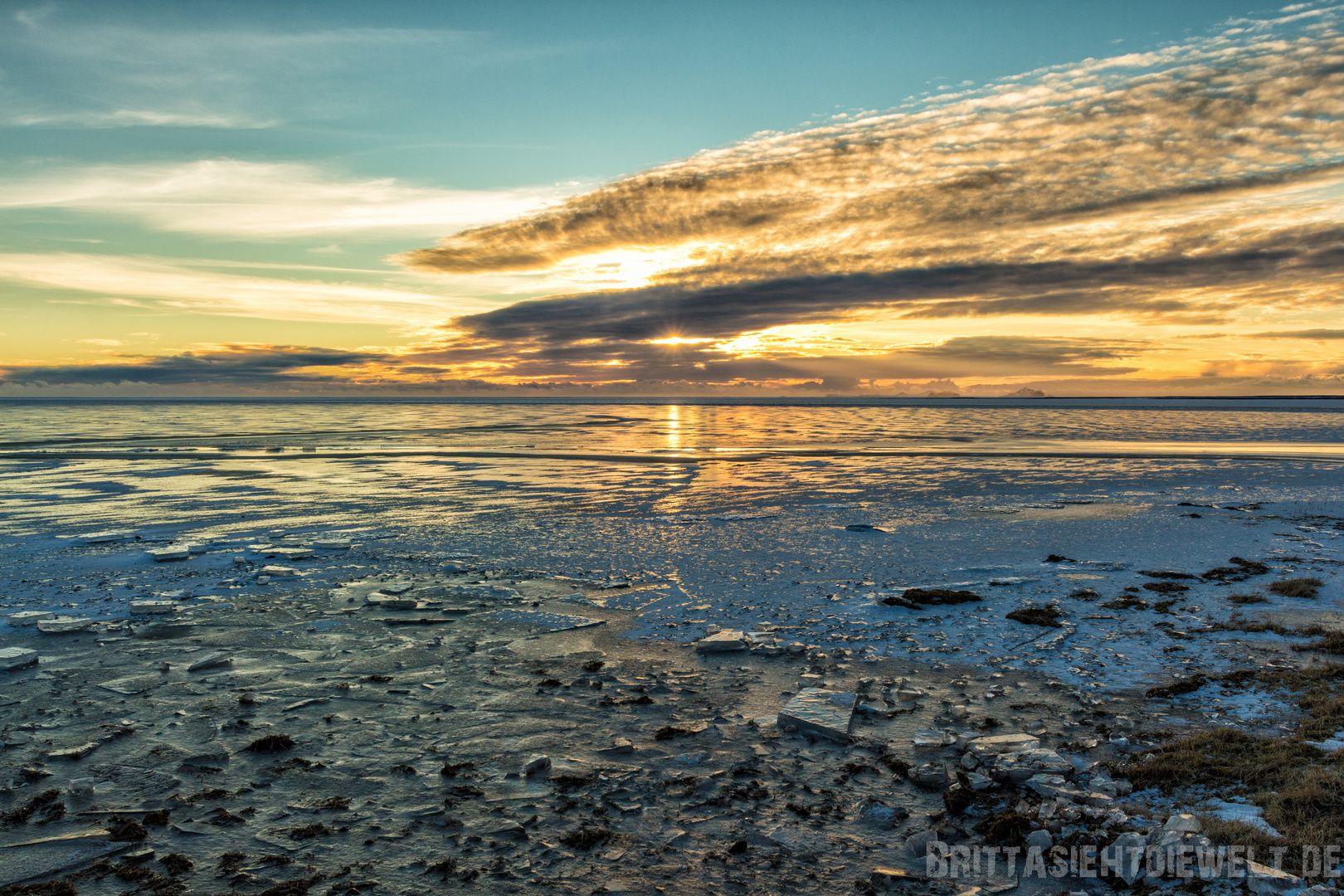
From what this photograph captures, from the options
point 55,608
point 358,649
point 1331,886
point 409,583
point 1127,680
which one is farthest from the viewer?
point 409,583

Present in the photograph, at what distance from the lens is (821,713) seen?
5.23 metres

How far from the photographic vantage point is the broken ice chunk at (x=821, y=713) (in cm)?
500

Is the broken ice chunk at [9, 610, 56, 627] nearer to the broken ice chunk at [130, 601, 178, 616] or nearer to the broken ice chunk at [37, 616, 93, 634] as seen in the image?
the broken ice chunk at [37, 616, 93, 634]

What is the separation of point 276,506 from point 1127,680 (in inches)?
603

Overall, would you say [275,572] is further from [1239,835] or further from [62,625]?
[1239,835]

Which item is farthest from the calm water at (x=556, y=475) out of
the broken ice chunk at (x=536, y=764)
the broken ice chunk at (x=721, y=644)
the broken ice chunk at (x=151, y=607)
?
the broken ice chunk at (x=536, y=764)

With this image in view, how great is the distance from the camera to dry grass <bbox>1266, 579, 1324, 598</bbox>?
27.1ft

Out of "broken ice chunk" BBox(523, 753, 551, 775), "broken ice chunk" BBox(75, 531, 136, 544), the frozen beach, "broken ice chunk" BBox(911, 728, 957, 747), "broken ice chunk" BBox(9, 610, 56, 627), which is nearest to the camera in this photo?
the frozen beach

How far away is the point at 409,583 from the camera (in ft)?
29.7

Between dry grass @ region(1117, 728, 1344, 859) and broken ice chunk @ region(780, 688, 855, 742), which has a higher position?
broken ice chunk @ region(780, 688, 855, 742)

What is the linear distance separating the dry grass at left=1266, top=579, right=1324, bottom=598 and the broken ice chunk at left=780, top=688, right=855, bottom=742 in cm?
656

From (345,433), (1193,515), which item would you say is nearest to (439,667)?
(1193,515)

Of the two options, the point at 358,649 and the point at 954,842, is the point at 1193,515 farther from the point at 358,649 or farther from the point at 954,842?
the point at 358,649

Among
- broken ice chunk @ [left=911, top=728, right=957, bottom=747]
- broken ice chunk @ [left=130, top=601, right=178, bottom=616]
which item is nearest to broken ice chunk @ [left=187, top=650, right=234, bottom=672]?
broken ice chunk @ [left=130, top=601, right=178, bottom=616]
